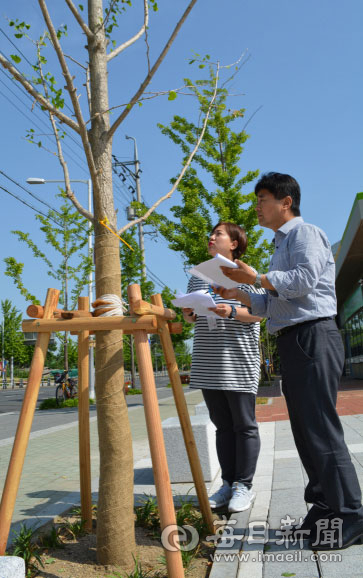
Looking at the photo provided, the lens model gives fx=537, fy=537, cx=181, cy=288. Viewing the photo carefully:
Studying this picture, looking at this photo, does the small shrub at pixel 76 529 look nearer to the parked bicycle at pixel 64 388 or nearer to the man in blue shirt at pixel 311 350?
the man in blue shirt at pixel 311 350

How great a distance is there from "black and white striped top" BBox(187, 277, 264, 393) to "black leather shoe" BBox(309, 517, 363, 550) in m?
1.08

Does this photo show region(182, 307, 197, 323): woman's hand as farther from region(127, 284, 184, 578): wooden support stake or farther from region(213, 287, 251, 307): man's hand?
region(127, 284, 184, 578): wooden support stake

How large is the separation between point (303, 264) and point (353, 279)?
23887 mm

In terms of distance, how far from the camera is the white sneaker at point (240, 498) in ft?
11.4

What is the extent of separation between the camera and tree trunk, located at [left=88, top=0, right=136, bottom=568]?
9.36ft

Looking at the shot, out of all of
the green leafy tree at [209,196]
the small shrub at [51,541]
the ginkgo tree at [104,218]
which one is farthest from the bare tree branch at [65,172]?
the green leafy tree at [209,196]

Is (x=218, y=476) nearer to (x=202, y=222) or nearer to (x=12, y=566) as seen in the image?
(x=12, y=566)

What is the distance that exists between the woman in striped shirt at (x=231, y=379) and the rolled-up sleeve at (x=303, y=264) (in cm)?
75

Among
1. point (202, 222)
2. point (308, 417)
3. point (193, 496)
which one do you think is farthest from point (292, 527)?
point (202, 222)

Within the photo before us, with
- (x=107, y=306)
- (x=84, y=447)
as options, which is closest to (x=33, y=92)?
(x=107, y=306)

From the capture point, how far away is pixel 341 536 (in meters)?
2.70

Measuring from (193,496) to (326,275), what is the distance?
2166mm

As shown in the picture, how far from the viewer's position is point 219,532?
3.21 meters

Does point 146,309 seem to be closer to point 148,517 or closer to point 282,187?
point 282,187
